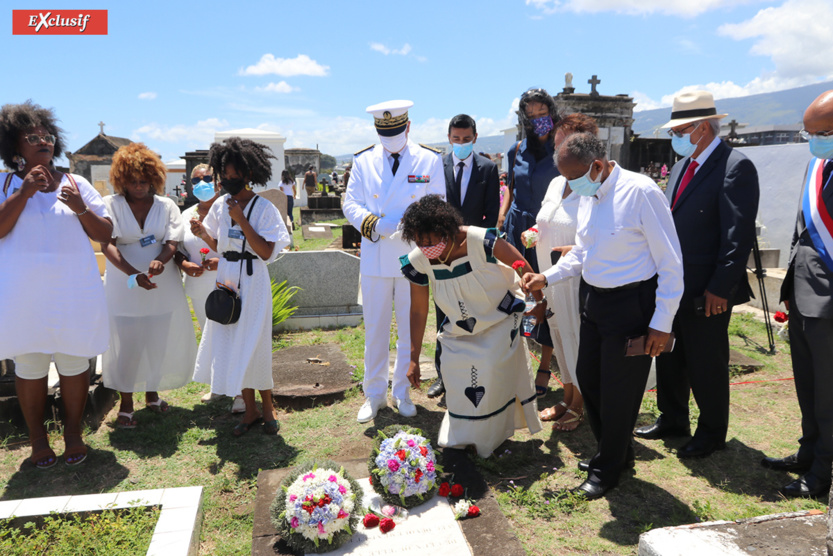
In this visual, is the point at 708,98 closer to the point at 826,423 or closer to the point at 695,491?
the point at 826,423

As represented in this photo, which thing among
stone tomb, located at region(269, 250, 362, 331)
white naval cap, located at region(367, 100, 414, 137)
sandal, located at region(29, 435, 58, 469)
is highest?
white naval cap, located at region(367, 100, 414, 137)

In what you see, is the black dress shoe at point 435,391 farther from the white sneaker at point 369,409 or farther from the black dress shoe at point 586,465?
the black dress shoe at point 586,465

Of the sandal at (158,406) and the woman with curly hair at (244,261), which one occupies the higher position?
the woman with curly hair at (244,261)

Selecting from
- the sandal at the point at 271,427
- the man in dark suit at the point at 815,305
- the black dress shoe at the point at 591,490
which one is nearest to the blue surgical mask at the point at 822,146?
the man in dark suit at the point at 815,305

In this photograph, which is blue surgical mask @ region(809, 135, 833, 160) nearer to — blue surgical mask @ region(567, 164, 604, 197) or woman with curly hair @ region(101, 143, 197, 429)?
blue surgical mask @ region(567, 164, 604, 197)

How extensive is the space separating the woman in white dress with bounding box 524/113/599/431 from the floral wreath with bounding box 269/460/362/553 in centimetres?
200

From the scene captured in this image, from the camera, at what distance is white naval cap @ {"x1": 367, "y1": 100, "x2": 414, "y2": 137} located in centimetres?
456

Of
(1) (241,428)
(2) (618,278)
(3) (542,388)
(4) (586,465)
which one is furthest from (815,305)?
(1) (241,428)

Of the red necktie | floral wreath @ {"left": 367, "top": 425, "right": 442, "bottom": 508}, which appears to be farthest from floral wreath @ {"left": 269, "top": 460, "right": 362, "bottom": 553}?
the red necktie

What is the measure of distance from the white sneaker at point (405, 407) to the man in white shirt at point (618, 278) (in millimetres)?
1622

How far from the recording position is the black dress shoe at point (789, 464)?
3777 mm

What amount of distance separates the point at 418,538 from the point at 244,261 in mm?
2364

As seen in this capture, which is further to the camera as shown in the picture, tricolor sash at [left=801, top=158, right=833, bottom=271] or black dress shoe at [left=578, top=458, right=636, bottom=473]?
black dress shoe at [left=578, top=458, right=636, bottom=473]

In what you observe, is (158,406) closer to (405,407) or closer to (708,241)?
(405,407)
